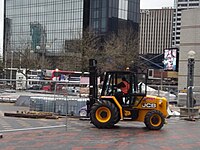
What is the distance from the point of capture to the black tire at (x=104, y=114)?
55.5 feet

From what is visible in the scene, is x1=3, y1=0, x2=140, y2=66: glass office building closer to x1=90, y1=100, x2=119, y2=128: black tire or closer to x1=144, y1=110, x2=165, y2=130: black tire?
x1=90, y1=100, x2=119, y2=128: black tire

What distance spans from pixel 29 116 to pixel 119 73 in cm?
574

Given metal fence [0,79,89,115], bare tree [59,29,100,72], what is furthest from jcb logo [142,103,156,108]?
bare tree [59,29,100,72]

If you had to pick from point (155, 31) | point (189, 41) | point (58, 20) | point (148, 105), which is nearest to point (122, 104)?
point (148, 105)

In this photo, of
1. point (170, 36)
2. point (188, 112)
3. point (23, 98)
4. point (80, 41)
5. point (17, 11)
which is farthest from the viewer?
point (170, 36)

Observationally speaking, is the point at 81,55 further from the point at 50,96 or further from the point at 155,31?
the point at 155,31

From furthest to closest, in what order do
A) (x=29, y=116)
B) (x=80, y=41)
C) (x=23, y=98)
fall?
(x=80, y=41)
(x=23, y=98)
(x=29, y=116)

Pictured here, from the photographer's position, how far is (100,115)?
17125 mm

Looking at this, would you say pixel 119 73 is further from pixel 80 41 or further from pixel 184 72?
pixel 80 41

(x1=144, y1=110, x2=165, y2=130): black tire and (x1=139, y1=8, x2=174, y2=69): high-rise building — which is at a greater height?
(x1=139, y1=8, x2=174, y2=69): high-rise building

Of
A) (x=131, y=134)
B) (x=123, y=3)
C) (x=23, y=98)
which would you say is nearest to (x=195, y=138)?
(x=131, y=134)

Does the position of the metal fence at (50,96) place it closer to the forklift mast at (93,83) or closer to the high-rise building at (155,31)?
the forklift mast at (93,83)

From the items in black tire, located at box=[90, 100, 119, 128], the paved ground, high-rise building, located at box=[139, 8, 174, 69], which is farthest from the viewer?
high-rise building, located at box=[139, 8, 174, 69]

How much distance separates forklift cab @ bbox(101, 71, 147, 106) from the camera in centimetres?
1738
